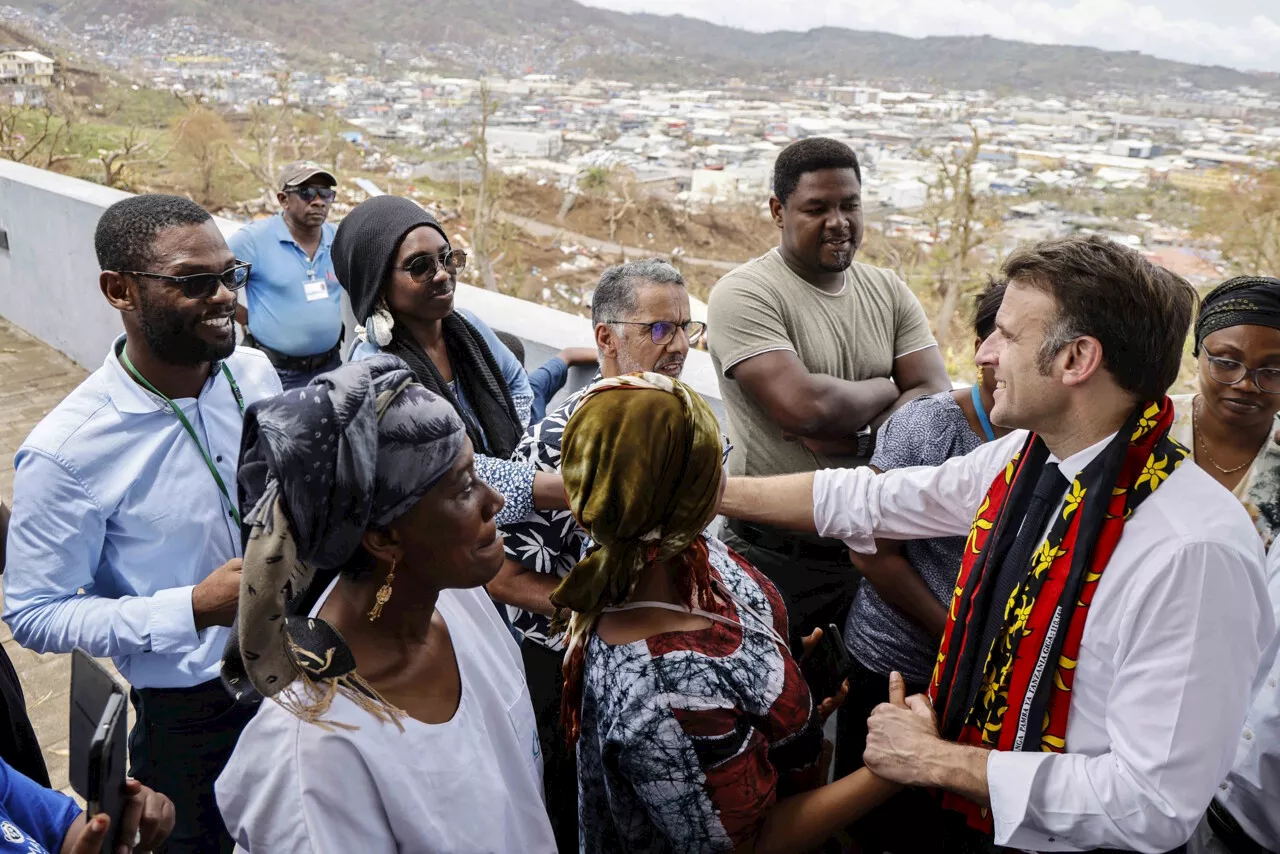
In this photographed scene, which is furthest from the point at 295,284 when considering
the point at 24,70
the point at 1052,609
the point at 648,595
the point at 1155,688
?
the point at 24,70

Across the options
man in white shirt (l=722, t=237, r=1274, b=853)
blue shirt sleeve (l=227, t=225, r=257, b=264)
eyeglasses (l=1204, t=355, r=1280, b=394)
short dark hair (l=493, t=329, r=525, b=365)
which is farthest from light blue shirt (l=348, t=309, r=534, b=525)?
blue shirt sleeve (l=227, t=225, r=257, b=264)

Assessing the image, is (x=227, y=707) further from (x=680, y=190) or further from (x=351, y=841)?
(x=680, y=190)

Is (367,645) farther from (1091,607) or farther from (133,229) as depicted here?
(133,229)

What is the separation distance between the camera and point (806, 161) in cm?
294

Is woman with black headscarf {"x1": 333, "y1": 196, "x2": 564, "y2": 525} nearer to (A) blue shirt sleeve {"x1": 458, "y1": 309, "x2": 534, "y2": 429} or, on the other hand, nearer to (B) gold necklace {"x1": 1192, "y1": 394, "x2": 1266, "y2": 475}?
(A) blue shirt sleeve {"x1": 458, "y1": 309, "x2": 534, "y2": 429}

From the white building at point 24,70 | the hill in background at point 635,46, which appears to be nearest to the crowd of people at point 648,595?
the white building at point 24,70

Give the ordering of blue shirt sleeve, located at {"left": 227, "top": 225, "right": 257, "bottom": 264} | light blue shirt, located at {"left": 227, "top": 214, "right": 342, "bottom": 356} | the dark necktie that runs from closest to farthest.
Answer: the dark necktie
light blue shirt, located at {"left": 227, "top": 214, "right": 342, "bottom": 356}
blue shirt sleeve, located at {"left": 227, "top": 225, "right": 257, "bottom": 264}

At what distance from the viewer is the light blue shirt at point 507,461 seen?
79.0 inches

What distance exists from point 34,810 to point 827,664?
5.44 feet

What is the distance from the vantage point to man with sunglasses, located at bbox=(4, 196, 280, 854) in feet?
6.43

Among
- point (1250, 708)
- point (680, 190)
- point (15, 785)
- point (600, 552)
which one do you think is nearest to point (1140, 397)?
point (1250, 708)

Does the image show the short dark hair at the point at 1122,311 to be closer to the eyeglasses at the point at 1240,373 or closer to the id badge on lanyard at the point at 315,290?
the eyeglasses at the point at 1240,373

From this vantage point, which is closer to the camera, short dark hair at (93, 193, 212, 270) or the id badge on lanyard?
short dark hair at (93, 193, 212, 270)

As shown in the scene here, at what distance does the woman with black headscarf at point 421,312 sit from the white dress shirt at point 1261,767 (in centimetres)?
204
